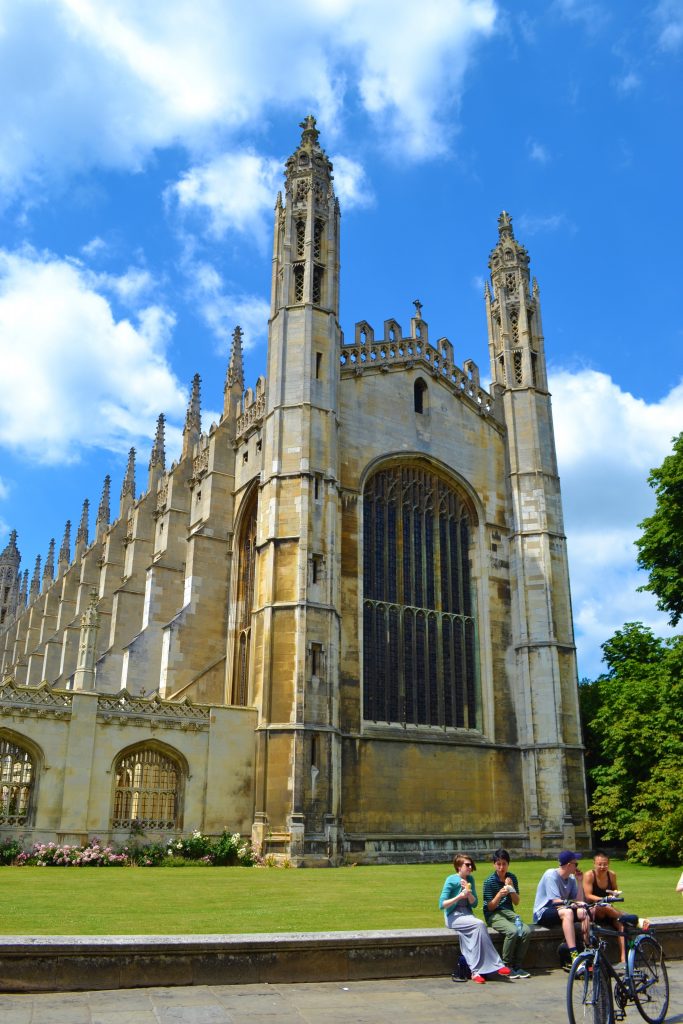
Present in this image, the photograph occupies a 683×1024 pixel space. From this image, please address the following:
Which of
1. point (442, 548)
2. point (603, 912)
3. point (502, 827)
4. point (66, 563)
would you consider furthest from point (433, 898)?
point (66, 563)

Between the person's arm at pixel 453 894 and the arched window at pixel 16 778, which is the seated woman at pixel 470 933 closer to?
the person's arm at pixel 453 894

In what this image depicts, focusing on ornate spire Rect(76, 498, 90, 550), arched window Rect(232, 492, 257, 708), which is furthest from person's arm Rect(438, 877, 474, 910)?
ornate spire Rect(76, 498, 90, 550)

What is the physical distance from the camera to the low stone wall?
7.15 metres

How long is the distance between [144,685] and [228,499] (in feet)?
23.6

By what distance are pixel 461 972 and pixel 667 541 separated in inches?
790

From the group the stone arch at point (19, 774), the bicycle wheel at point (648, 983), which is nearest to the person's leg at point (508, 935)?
the bicycle wheel at point (648, 983)

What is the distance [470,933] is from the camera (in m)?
8.45

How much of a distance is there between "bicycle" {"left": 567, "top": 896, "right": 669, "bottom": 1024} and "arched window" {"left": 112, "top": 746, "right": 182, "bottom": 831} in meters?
17.2

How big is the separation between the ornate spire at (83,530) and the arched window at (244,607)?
29680 mm

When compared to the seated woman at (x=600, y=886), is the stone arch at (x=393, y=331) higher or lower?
higher

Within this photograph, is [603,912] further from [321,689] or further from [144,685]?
[144,685]

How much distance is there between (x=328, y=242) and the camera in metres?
29.8

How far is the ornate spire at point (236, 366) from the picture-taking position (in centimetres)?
3556

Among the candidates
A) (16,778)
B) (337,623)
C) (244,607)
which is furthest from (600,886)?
(244,607)
